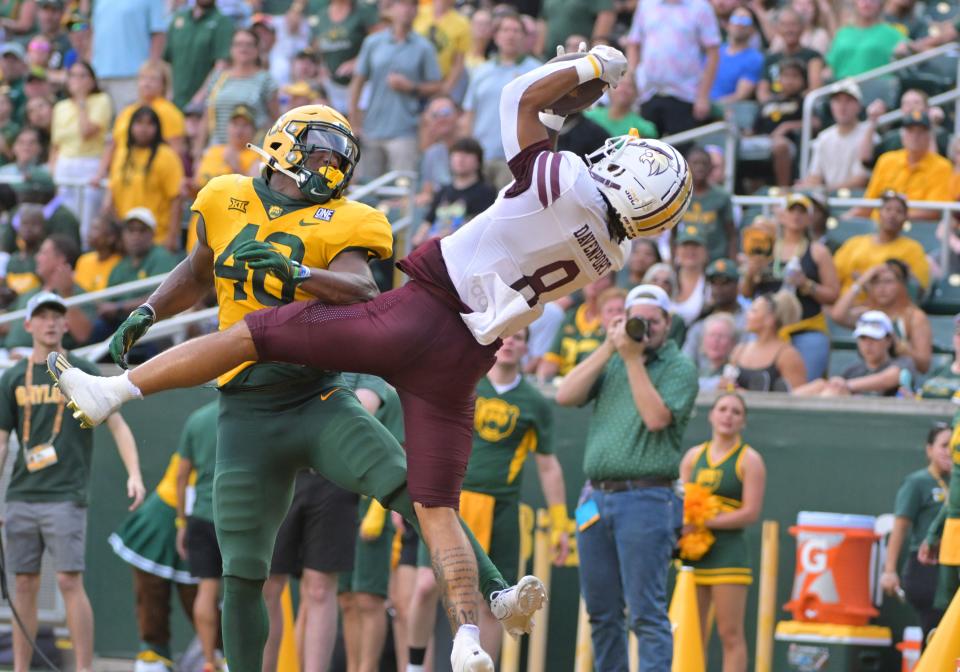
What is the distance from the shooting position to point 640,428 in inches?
334

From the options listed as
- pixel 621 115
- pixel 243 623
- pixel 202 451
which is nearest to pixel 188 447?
pixel 202 451

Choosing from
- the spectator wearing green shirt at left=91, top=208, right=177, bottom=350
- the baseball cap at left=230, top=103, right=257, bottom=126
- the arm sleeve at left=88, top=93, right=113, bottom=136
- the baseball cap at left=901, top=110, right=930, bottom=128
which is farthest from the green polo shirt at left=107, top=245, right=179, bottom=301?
the baseball cap at left=901, top=110, right=930, bottom=128

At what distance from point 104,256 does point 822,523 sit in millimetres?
5851

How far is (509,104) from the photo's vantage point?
19.2 feet

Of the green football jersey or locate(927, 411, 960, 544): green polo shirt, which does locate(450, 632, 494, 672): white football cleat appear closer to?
locate(927, 411, 960, 544): green polo shirt

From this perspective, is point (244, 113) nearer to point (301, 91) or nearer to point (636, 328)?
point (301, 91)

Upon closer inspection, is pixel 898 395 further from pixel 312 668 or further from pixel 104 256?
pixel 104 256

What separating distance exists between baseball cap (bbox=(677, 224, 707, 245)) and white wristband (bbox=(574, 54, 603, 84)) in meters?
5.70

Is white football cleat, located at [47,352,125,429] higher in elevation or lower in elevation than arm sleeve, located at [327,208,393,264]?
lower

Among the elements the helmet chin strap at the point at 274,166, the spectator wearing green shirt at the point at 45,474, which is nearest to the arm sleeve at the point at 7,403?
the spectator wearing green shirt at the point at 45,474

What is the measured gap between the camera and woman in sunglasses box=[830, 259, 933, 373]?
10.6 meters

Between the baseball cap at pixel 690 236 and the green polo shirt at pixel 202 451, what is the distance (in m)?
3.48

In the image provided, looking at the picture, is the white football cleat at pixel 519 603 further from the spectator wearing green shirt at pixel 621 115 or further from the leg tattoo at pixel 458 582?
the spectator wearing green shirt at pixel 621 115

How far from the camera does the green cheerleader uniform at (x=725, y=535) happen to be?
9.21 meters
